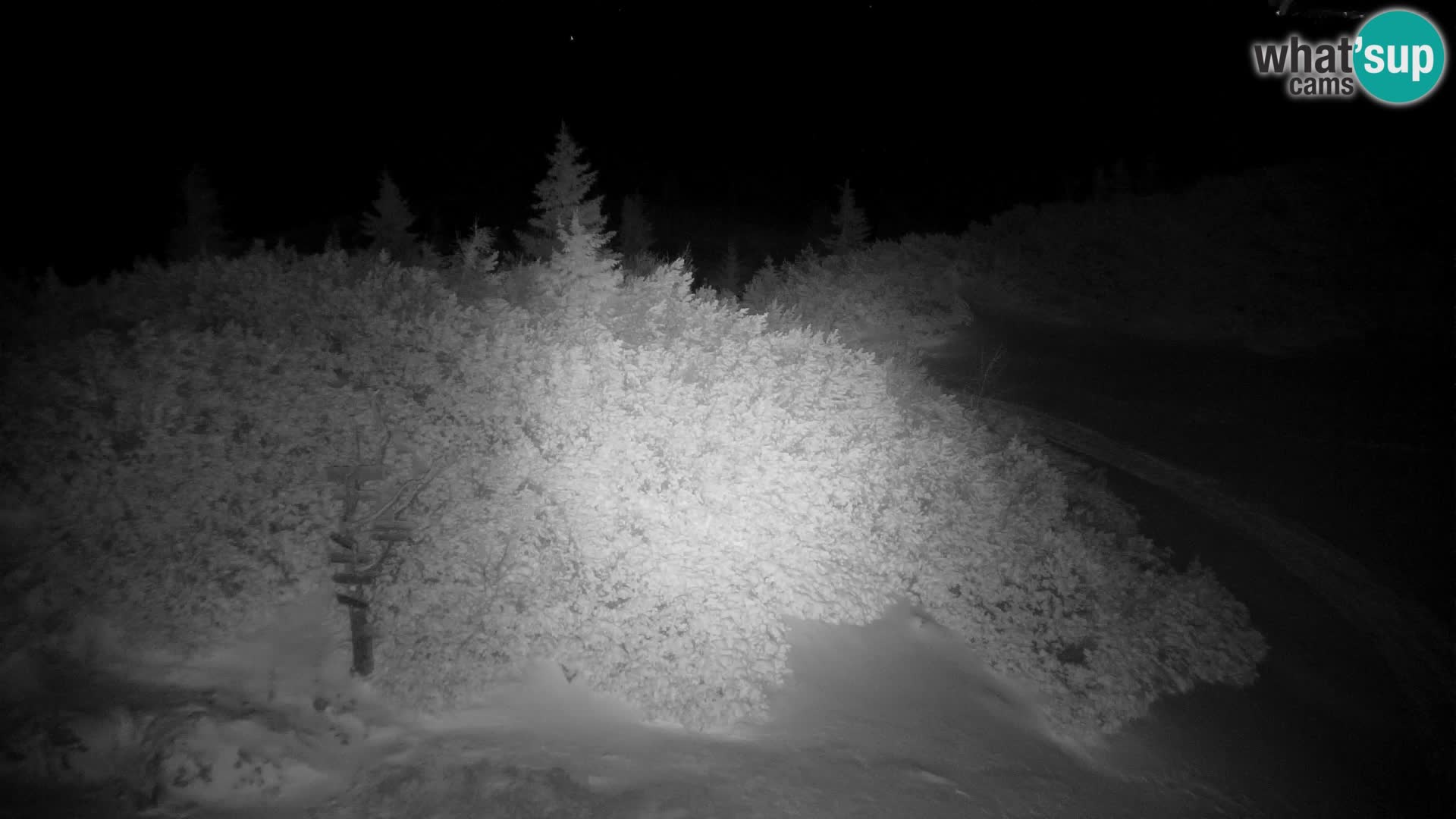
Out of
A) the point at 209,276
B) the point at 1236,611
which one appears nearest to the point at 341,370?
the point at 209,276

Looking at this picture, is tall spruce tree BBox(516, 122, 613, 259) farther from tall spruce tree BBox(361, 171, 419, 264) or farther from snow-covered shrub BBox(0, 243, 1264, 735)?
snow-covered shrub BBox(0, 243, 1264, 735)

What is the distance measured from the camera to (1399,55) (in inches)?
551

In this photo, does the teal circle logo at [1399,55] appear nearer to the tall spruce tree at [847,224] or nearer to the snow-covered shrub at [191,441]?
the snow-covered shrub at [191,441]

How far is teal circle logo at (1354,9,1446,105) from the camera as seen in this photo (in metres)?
13.5

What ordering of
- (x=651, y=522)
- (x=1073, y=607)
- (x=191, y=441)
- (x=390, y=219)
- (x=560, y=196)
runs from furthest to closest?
(x=390, y=219)
(x=560, y=196)
(x=1073, y=607)
(x=651, y=522)
(x=191, y=441)

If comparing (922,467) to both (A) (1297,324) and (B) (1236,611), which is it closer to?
(B) (1236,611)

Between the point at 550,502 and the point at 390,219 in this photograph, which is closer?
the point at 550,502

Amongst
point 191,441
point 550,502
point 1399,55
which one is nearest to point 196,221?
point 191,441

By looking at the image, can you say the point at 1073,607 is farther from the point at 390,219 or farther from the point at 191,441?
the point at 390,219

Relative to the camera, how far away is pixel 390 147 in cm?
8662

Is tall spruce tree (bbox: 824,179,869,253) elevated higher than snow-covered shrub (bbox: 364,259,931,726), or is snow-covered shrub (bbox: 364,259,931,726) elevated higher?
tall spruce tree (bbox: 824,179,869,253)
